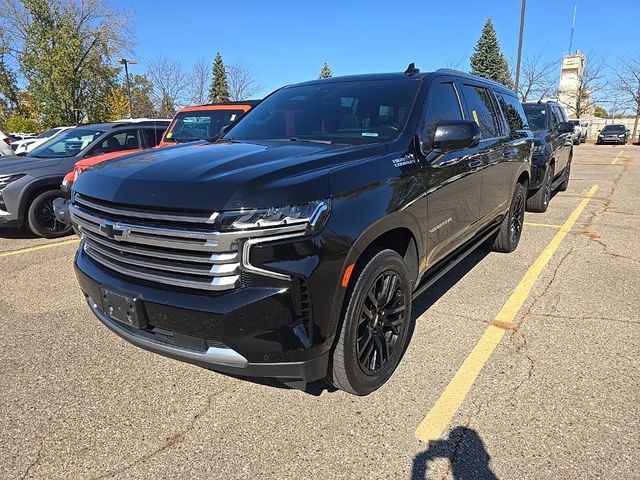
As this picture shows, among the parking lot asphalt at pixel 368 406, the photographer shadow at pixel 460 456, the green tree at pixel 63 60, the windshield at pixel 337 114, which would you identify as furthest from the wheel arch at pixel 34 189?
the green tree at pixel 63 60

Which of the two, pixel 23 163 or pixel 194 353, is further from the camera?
pixel 23 163

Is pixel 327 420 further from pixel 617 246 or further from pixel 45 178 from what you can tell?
pixel 45 178

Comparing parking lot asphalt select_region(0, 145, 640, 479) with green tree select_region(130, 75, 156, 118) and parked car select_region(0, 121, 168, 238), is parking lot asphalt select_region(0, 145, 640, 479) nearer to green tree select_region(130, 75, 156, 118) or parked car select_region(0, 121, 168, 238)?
parked car select_region(0, 121, 168, 238)

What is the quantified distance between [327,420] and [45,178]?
20.2ft

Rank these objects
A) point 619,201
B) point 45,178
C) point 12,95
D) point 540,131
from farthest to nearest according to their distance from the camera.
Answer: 1. point 12,95
2. point 619,201
3. point 540,131
4. point 45,178

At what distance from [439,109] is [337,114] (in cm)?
78

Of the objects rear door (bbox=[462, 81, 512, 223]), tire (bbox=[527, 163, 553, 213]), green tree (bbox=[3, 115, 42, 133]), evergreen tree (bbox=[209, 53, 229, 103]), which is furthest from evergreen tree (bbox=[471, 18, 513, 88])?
rear door (bbox=[462, 81, 512, 223])

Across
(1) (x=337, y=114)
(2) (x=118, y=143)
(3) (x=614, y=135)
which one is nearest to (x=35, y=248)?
(2) (x=118, y=143)

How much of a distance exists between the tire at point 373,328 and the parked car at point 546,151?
18.3 ft

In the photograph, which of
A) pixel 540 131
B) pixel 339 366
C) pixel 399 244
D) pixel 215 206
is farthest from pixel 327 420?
pixel 540 131

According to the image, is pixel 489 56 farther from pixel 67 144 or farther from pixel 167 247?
pixel 167 247

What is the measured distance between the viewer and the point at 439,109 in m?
3.59

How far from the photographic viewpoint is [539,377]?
3.05 metres

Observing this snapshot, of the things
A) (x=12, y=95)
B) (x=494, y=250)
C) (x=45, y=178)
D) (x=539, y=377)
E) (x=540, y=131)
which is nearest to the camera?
(x=539, y=377)
